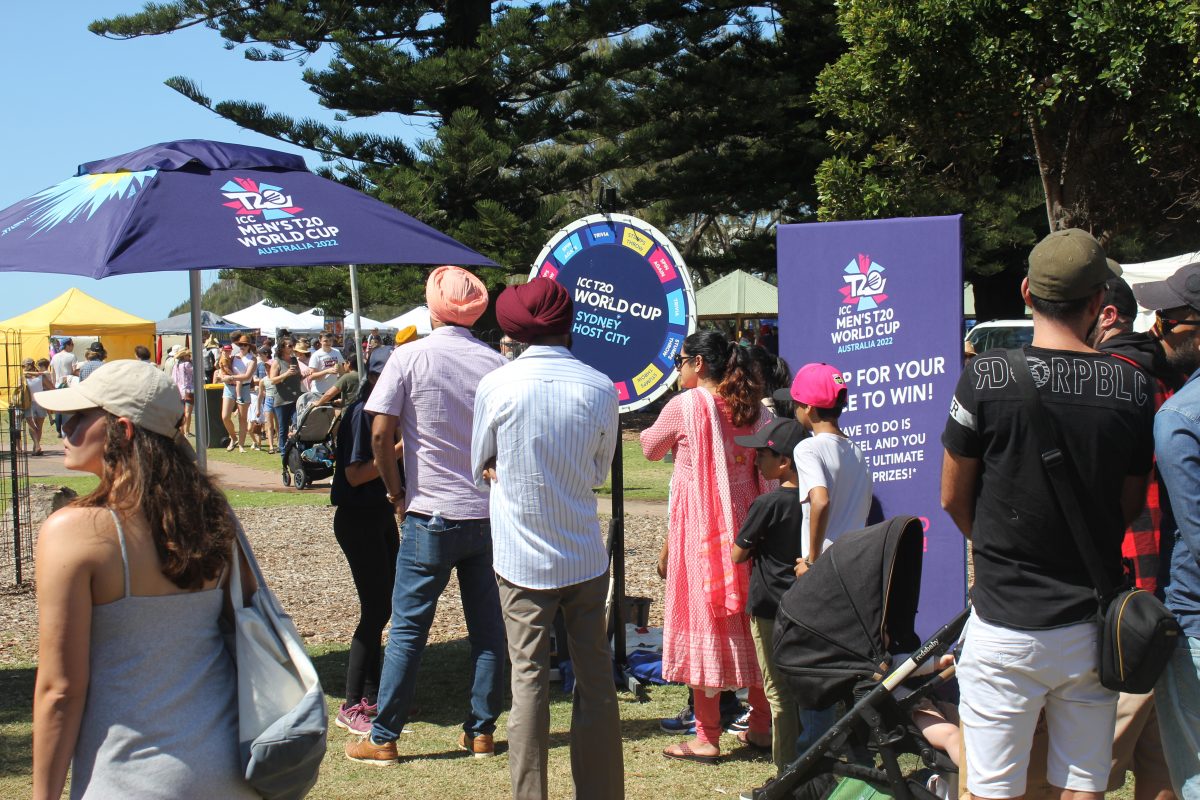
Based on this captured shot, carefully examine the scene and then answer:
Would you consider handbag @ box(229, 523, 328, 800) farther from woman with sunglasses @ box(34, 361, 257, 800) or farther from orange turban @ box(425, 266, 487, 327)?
orange turban @ box(425, 266, 487, 327)

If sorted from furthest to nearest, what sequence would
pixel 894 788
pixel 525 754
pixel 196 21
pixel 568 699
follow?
pixel 196 21 → pixel 568 699 → pixel 525 754 → pixel 894 788

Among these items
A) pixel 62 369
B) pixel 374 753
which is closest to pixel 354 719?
pixel 374 753

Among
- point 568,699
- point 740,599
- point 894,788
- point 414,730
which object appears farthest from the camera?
point 568,699

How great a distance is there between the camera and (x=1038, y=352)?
2.90 metres

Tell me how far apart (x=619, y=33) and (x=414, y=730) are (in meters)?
17.8

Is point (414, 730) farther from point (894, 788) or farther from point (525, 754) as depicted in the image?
point (894, 788)

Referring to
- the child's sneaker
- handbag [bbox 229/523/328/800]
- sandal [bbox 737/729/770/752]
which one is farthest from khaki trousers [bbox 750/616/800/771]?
handbag [bbox 229/523/328/800]

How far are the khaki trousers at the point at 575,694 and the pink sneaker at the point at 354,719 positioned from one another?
1.33m

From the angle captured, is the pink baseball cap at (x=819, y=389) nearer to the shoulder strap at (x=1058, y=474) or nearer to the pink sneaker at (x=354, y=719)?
the shoulder strap at (x=1058, y=474)

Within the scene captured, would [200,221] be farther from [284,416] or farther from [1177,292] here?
[284,416]

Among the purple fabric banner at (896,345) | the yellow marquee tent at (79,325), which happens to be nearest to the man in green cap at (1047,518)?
the purple fabric banner at (896,345)

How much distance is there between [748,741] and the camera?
16.7 ft

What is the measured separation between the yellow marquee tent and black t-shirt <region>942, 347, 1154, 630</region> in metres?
24.5

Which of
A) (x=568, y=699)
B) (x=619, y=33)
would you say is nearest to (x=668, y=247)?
(x=568, y=699)
